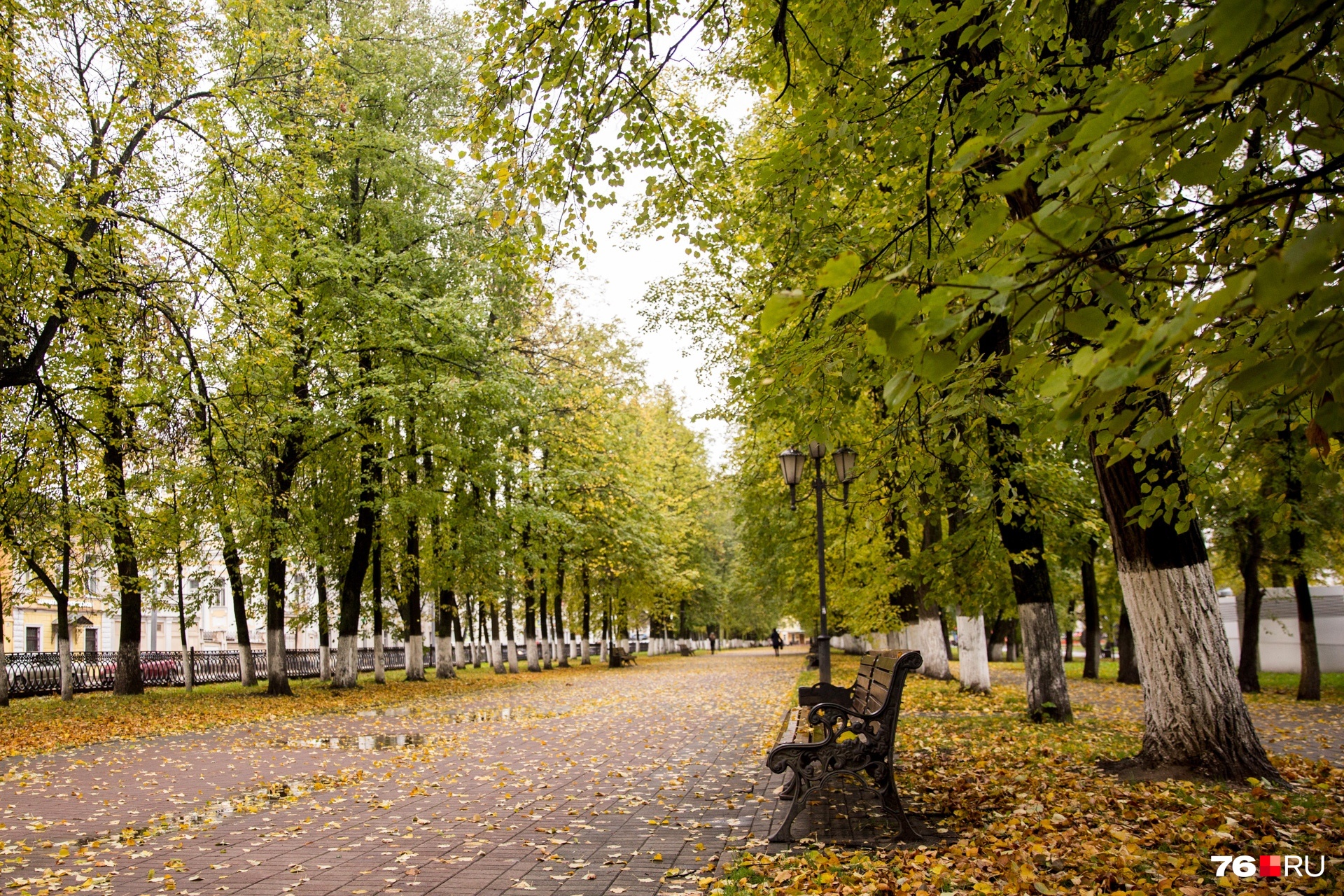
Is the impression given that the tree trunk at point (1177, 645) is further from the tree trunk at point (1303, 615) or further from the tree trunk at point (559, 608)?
the tree trunk at point (559, 608)

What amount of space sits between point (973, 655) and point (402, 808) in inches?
450

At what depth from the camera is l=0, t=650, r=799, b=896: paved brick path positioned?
4945 millimetres

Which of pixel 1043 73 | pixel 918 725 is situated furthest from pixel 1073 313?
pixel 918 725

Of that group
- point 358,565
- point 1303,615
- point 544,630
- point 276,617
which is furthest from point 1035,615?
point 544,630

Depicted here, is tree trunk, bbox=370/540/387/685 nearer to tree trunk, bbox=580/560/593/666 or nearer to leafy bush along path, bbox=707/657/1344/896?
tree trunk, bbox=580/560/593/666

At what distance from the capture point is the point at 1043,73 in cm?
581

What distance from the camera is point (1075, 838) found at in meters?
4.73

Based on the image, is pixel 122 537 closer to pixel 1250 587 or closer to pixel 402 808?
pixel 402 808

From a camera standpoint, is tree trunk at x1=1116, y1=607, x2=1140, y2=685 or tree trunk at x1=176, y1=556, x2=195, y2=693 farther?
tree trunk at x1=1116, y1=607, x2=1140, y2=685

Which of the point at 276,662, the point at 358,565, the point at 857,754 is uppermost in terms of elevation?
the point at 358,565

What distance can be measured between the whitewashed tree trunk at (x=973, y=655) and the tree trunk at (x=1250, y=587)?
5418mm

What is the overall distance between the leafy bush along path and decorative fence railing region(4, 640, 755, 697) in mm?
19245

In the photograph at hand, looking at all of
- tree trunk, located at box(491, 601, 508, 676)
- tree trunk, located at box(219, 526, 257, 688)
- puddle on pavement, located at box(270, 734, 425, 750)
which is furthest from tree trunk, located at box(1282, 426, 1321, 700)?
tree trunk, located at box(491, 601, 508, 676)

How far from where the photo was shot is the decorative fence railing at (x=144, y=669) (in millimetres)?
20406
